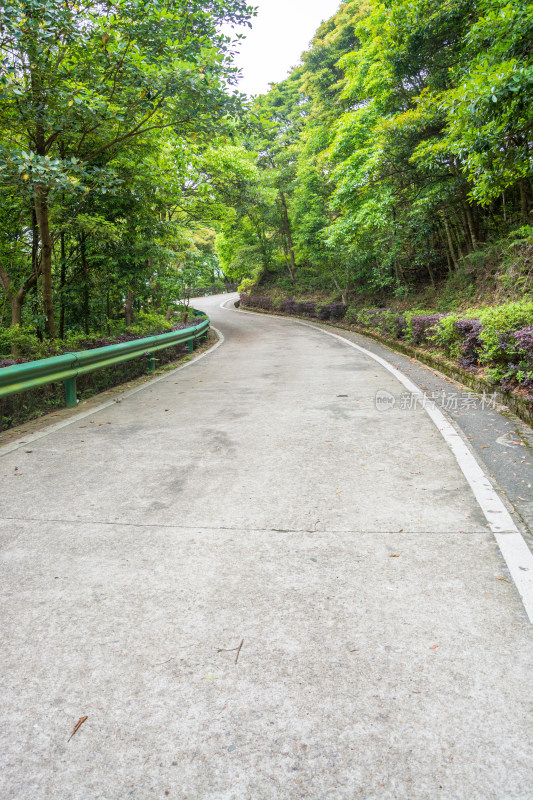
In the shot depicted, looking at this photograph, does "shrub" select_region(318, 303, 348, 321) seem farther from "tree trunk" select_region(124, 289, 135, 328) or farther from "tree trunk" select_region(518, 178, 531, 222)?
"tree trunk" select_region(124, 289, 135, 328)

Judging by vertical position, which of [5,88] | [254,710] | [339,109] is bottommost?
[254,710]

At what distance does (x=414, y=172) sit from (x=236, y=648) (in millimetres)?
14626

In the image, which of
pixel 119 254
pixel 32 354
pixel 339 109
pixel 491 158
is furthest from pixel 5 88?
pixel 339 109

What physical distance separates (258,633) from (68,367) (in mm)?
4889

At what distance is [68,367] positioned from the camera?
6.14 meters

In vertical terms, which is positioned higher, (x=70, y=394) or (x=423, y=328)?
(x=423, y=328)

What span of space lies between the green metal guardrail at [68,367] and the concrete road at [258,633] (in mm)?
992

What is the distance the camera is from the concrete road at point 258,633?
1607mm

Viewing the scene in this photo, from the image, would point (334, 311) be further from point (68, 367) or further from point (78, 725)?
point (78, 725)

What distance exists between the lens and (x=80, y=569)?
9.00 feet

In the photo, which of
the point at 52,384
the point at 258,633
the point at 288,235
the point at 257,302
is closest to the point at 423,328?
the point at 52,384

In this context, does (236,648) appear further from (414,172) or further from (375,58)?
(375,58)

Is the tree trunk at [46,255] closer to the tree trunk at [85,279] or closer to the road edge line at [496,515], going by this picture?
the tree trunk at [85,279]

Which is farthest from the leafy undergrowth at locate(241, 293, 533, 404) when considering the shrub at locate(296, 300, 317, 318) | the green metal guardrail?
the shrub at locate(296, 300, 317, 318)
